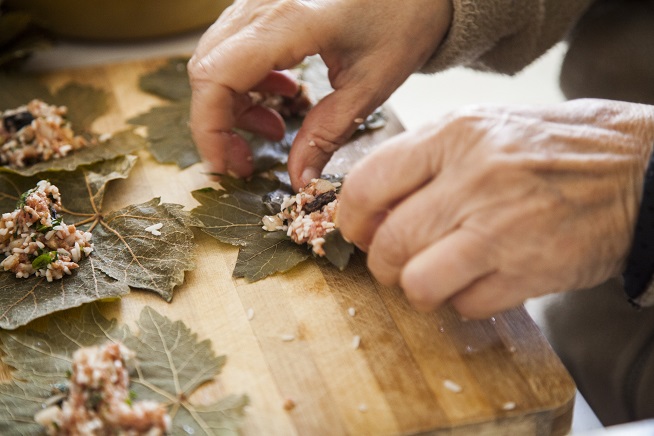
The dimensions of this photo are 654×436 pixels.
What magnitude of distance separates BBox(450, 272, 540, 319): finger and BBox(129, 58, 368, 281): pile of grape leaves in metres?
0.24

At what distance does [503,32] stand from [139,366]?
3.41 feet

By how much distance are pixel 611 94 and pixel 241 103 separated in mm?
849

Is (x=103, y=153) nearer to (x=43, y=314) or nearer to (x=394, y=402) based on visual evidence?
(x=43, y=314)

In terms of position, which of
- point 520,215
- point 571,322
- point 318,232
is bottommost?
point 571,322

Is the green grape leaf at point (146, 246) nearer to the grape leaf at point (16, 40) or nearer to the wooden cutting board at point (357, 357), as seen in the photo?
the wooden cutting board at point (357, 357)

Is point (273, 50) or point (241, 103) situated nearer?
point (273, 50)

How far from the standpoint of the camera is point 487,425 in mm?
922

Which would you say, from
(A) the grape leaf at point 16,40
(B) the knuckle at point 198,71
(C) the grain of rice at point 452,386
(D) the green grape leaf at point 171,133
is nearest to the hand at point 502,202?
(C) the grain of rice at point 452,386

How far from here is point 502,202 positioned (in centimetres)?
88

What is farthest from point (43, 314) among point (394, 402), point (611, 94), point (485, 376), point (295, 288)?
point (611, 94)

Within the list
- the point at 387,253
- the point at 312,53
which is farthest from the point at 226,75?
the point at 387,253

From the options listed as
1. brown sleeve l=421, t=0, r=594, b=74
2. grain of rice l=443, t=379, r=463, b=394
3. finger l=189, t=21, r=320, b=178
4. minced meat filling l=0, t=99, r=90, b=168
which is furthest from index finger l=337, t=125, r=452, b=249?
minced meat filling l=0, t=99, r=90, b=168

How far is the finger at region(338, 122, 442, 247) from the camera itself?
3.02ft

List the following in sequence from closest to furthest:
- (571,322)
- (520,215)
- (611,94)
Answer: (520,215), (571,322), (611,94)
